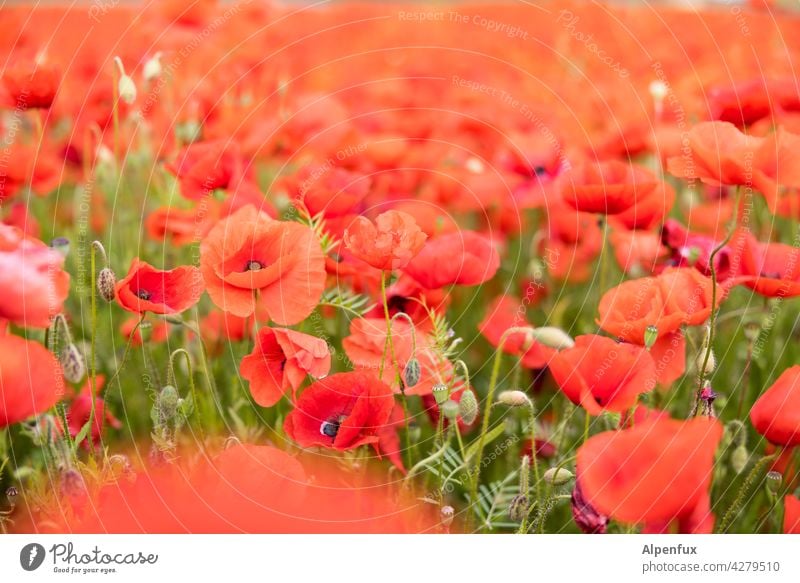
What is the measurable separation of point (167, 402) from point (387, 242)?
307 mm

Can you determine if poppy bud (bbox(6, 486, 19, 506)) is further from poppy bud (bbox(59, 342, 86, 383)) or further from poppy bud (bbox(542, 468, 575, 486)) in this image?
poppy bud (bbox(542, 468, 575, 486))

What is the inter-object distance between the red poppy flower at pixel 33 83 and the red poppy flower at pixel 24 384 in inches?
18.1

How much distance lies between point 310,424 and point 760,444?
0.70 metres

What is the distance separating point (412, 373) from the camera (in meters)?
0.90

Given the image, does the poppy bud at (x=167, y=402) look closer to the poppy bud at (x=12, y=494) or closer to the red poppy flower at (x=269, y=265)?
the red poppy flower at (x=269, y=265)

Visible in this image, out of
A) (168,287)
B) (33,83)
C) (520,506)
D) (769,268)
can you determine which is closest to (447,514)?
(520,506)

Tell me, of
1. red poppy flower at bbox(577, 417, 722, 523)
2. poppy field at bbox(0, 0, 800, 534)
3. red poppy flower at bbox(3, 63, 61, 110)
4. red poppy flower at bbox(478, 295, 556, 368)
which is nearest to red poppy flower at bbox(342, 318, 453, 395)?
poppy field at bbox(0, 0, 800, 534)

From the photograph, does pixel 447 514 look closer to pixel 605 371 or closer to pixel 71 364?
pixel 605 371

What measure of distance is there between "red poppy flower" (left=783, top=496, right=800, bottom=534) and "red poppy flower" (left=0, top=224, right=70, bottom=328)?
914 mm

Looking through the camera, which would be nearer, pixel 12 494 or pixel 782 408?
pixel 782 408

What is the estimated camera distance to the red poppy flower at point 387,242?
89cm

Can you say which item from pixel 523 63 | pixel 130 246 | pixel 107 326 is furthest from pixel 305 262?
pixel 523 63

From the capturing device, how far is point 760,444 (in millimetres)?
1238
